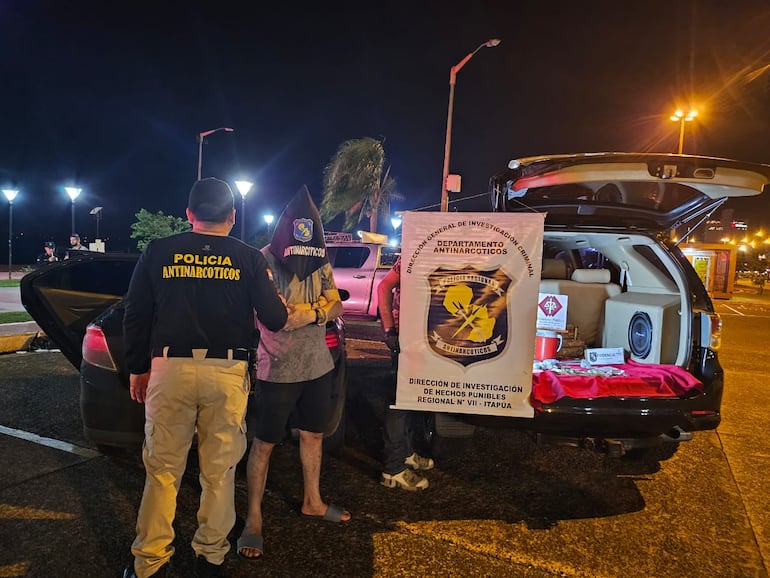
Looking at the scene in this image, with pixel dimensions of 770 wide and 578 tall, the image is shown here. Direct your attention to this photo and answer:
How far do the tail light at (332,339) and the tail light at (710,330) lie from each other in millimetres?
2516

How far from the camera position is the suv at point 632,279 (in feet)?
11.0

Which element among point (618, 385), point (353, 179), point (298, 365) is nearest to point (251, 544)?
point (298, 365)

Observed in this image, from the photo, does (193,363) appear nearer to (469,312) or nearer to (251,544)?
(251,544)

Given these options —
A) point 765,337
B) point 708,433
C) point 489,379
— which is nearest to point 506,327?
point 489,379

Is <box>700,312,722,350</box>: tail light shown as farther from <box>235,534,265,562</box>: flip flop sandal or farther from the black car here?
<box>235,534,265,562</box>: flip flop sandal

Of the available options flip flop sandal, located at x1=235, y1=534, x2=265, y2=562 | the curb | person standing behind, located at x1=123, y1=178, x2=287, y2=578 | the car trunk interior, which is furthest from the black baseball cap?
the curb

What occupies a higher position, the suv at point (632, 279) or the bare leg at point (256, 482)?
the suv at point (632, 279)

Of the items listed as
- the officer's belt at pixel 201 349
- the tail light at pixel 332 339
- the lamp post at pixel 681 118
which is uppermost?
the lamp post at pixel 681 118

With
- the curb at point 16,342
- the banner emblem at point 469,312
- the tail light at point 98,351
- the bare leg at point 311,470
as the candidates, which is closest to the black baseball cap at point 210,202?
the banner emblem at point 469,312

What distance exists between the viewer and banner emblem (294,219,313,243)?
3051 millimetres

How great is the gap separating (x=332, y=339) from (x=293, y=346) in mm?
693

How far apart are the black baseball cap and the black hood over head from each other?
48cm

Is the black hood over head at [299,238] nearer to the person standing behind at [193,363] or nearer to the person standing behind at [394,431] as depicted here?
the person standing behind at [193,363]

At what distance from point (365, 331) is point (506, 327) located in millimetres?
7607
